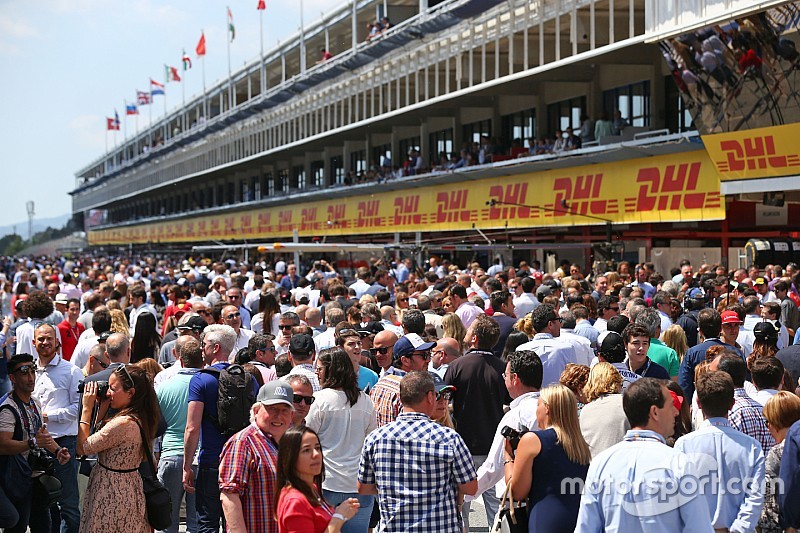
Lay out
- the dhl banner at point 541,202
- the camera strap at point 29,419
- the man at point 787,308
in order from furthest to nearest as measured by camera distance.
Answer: the dhl banner at point 541,202 < the man at point 787,308 < the camera strap at point 29,419

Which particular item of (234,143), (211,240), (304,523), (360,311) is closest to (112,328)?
(360,311)

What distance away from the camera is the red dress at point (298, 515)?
15.3ft

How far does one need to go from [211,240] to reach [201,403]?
64.0 meters

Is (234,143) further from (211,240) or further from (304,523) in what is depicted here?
(304,523)

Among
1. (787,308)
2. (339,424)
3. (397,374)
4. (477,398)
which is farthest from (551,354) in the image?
(787,308)

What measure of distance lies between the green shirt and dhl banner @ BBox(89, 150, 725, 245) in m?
14.5

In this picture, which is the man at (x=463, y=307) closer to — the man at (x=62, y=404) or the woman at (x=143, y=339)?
the woman at (x=143, y=339)

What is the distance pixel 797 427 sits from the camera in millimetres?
5645

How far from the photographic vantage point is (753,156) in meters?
21.2

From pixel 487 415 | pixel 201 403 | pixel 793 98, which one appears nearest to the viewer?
pixel 201 403

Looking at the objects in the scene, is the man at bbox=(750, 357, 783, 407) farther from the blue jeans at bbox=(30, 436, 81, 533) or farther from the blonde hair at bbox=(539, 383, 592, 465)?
the blue jeans at bbox=(30, 436, 81, 533)

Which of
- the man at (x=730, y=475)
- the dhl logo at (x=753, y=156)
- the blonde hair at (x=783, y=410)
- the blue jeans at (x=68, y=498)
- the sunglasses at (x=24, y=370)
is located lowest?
the blue jeans at (x=68, y=498)

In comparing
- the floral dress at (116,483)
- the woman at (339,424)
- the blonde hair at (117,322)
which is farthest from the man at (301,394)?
the blonde hair at (117,322)

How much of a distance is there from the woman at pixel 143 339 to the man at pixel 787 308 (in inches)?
322
